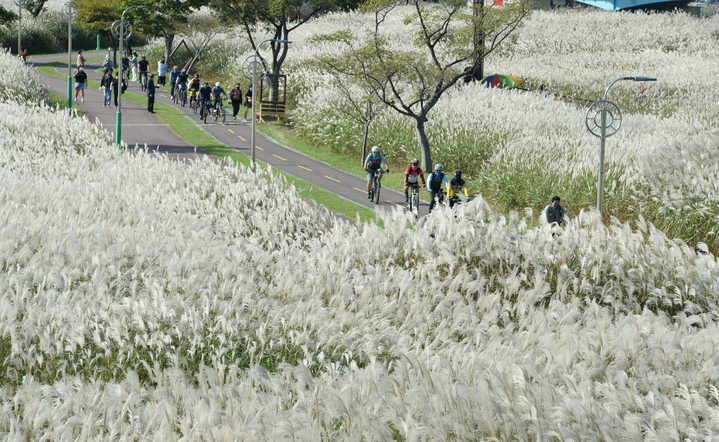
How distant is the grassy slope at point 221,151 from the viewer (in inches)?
806

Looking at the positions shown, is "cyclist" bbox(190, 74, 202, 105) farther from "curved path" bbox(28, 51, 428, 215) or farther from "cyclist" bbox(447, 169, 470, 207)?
"cyclist" bbox(447, 169, 470, 207)

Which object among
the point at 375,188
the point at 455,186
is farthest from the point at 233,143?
the point at 455,186

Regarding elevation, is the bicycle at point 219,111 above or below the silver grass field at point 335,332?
above

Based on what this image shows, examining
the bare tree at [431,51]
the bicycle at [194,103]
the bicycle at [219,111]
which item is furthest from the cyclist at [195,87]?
the bare tree at [431,51]

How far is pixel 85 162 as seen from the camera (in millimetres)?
16625

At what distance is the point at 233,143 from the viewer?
29.1m

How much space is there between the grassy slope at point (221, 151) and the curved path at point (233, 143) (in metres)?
0.39

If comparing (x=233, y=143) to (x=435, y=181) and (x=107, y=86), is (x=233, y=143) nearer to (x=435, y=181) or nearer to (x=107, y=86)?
(x=107, y=86)

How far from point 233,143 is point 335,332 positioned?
23083 mm

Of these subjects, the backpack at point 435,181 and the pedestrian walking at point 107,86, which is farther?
the pedestrian walking at point 107,86

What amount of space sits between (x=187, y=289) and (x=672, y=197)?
14.2 meters

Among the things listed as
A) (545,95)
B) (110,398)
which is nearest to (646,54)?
(545,95)

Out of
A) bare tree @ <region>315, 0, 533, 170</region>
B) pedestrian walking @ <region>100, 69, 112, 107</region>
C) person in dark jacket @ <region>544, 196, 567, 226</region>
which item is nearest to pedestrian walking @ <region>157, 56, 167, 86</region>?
pedestrian walking @ <region>100, 69, 112, 107</region>

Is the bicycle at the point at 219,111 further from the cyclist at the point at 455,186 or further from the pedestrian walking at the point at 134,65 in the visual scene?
the cyclist at the point at 455,186
